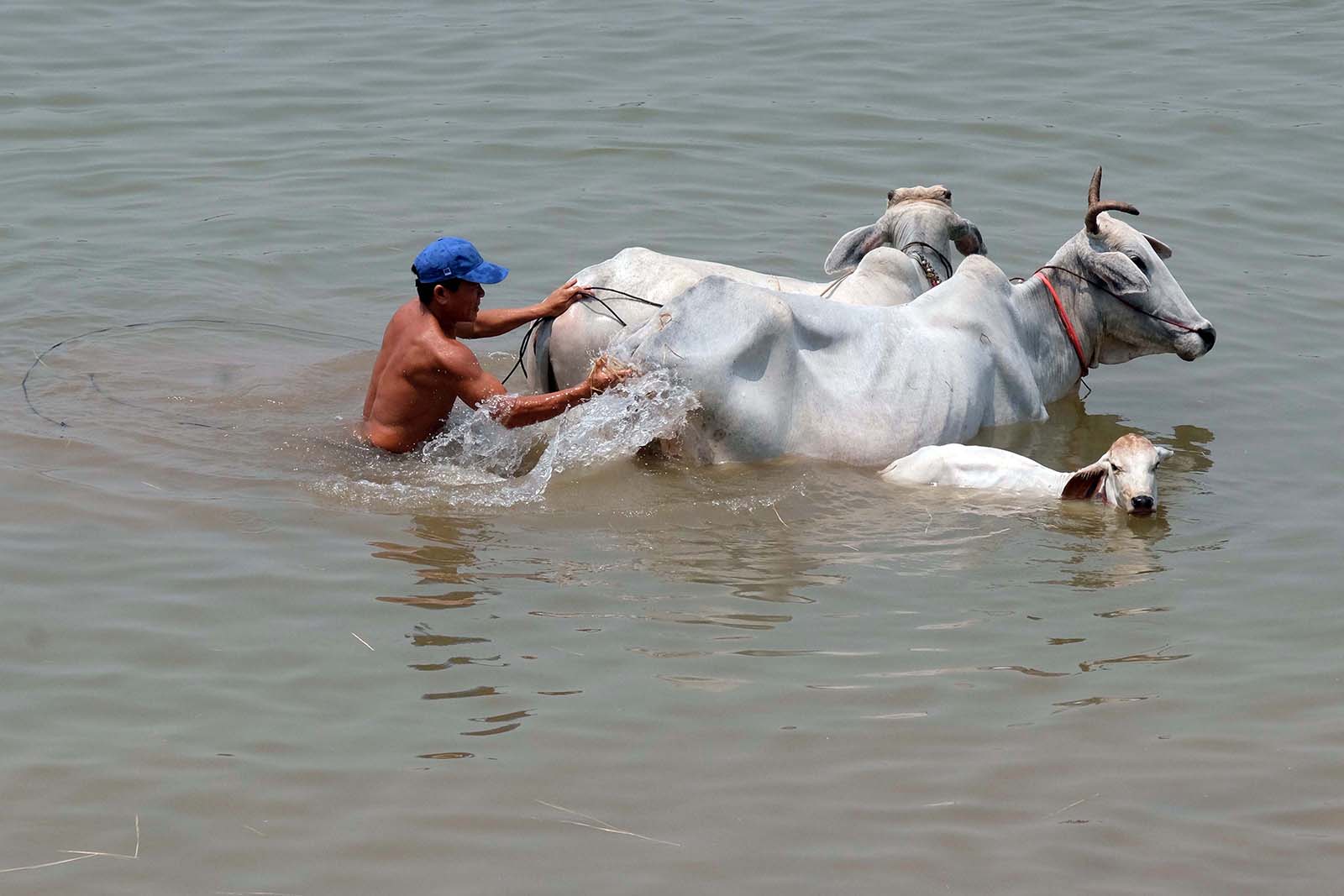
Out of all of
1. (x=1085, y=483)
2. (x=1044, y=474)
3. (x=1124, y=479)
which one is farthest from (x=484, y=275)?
(x=1124, y=479)

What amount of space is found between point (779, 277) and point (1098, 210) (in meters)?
1.51

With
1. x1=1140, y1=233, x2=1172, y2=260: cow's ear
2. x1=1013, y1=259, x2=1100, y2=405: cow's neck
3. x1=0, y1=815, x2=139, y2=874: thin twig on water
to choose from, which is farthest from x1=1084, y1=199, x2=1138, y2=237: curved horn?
x1=0, y1=815, x2=139, y2=874: thin twig on water

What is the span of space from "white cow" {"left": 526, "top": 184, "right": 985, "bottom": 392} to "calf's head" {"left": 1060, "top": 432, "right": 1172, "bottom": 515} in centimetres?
146

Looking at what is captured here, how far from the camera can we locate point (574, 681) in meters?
5.17

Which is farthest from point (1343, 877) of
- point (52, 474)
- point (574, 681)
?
point (52, 474)

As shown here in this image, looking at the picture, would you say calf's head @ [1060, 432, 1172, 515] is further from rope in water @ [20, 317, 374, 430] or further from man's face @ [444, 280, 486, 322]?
rope in water @ [20, 317, 374, 430]

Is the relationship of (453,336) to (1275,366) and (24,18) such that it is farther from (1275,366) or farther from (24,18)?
(24,18)

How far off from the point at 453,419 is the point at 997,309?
2488 mm

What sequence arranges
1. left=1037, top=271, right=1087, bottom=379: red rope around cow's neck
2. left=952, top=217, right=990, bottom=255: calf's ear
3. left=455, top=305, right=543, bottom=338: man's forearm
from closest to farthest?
1. left=455, top=305, right=543, bottom=338: man's forearm
2. left=1037, top=271, right=1087, bottom=379: red rope around cow's neck
3. left=952, top=217, right=990, bottom=255: calf's ear

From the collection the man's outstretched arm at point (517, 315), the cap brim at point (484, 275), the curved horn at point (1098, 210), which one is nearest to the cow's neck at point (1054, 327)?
the curved horn at point (1098, 210)

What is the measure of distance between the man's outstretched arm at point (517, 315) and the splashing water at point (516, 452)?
1.19 ft

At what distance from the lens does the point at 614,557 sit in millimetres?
6223

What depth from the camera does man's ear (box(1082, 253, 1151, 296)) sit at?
26.3 ft

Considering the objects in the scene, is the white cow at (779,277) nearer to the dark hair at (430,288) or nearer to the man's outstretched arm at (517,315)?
the man's outstretched arm at (517,315)
